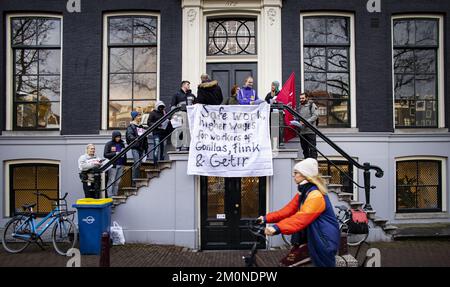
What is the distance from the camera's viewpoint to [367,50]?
12.1 metres

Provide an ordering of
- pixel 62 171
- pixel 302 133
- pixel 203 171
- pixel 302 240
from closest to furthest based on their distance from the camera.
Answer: pixel 302 240 → pixel 203 171 → pixel 302 133 → pixel 62 171

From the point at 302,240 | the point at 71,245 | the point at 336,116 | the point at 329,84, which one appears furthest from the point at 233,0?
the point at 302,240

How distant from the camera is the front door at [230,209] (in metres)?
9.83

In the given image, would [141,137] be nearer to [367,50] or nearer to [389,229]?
[389,229]

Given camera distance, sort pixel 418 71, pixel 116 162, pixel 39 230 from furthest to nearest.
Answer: pixel 418 71
pixel 116 162
pixel 39 230

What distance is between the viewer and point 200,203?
389 inches

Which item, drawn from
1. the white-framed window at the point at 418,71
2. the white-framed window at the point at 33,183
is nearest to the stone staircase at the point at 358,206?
the white-framed window at the point at 418,71

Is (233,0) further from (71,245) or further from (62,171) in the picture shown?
(71,245)

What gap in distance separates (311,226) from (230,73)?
8117 millimetres

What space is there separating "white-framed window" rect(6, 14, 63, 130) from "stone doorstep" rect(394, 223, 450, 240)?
31.6 feet

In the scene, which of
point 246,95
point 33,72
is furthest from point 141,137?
point 33,72

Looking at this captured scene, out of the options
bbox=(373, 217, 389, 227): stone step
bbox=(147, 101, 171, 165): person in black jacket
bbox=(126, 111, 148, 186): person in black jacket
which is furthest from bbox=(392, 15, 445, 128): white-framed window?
bbox=(126, 111, 148, 186): person in black jacket

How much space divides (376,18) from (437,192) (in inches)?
207

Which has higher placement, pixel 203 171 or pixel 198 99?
pixel 198 99
